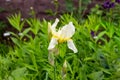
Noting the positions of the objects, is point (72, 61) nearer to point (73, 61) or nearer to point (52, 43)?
point (73, 61)

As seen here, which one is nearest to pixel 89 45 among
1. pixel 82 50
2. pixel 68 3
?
pixel 82 50

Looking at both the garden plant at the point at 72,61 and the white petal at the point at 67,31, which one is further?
the garden plant at the point at 72,61

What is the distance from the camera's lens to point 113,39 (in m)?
2.87

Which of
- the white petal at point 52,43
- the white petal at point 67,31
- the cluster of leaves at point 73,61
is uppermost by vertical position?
the white petal at point 67,31

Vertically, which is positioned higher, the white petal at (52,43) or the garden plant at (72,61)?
the white petal at (52,43)

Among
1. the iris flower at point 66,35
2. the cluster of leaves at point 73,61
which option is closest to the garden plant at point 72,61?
the cluster of leaves at point 73,61

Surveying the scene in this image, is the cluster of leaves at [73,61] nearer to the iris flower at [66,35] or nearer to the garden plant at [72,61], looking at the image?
the garden plant at [72,61]

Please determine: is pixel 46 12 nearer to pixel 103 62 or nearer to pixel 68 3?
pixel 68 3

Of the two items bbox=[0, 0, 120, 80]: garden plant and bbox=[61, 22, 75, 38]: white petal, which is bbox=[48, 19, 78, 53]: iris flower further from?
bbox=[0, 0, 120, 80]: garden plant

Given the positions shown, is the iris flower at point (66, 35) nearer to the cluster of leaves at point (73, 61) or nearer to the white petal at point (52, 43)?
the white petal at point (52, 43)

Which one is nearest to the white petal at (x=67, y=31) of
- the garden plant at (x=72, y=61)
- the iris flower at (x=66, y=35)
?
the iris flower at (x=66, y=35)

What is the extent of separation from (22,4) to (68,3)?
585mm

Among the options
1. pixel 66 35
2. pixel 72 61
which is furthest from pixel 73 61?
pixel 66 35

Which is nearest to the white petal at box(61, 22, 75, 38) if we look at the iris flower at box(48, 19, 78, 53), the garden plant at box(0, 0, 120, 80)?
the iris flower at box(48, 19, 78, 53)
